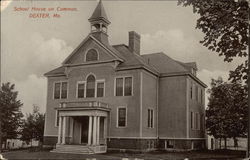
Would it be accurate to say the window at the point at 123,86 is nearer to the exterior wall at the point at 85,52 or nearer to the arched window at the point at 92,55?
the exterior wall at the point at 85,52

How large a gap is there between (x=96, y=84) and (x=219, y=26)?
42.0ft

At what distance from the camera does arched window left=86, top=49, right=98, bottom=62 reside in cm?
1998

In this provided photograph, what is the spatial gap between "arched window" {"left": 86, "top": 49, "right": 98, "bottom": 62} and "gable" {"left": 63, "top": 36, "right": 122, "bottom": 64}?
85mm

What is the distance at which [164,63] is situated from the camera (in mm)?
21234

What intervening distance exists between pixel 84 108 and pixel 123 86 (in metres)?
2.76

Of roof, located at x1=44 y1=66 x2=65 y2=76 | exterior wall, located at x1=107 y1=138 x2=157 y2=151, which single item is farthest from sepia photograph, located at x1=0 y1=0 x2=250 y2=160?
roof, located at x1=44 y1=66 x2=65 y2=76

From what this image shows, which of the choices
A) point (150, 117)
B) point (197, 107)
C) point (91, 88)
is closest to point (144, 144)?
point (150, 117)

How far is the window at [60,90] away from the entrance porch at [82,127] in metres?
1.23

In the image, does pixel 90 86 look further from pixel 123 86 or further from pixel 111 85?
pixel 123 86

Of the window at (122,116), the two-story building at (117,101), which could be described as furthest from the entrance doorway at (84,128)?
the window at (122,116)

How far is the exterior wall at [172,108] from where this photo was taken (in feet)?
64.5

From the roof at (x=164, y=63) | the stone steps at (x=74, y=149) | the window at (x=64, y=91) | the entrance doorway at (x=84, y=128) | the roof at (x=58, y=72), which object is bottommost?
the stone steps at (x=74, y=149)

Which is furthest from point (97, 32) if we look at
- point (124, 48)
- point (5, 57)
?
point (5, 57)

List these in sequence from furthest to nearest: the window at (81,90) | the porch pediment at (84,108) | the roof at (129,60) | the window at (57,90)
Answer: the window at (57,90)
the window at (81,90)
the roof at (129,60)
the porch pediment at (84,108)
